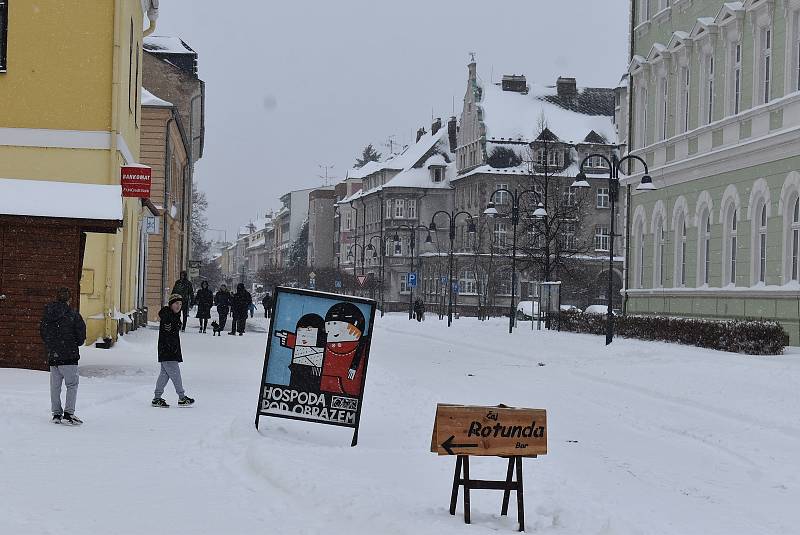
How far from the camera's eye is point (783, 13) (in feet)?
98.5

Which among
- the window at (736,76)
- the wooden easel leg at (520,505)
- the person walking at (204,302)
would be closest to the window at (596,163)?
the person walking at (204,302)

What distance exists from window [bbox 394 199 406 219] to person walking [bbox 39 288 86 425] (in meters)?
95.5

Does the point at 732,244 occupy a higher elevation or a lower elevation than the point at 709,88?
lower

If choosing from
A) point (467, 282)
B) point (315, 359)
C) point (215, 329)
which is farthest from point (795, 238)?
point (467, 282)

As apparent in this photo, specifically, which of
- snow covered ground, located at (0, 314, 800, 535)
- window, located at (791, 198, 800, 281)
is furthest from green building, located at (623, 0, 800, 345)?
snow covered ground, located at (0, 314, 800, 535)

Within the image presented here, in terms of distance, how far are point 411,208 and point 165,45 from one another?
1682 inches

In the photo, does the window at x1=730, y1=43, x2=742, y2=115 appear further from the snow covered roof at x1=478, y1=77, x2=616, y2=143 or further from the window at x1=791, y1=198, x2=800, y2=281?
the snow covered roof at x1=478, y1=77, x2=616, y2=143

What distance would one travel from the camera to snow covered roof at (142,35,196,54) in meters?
68.1

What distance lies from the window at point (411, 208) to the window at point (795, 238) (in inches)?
3139

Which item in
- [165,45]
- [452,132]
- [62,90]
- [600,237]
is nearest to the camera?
[62,90]

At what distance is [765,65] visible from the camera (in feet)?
103

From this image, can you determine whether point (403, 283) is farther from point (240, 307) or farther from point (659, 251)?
point (240, 307)

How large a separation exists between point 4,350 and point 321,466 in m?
10.3

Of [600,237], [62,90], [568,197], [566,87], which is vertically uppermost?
[566,87]
